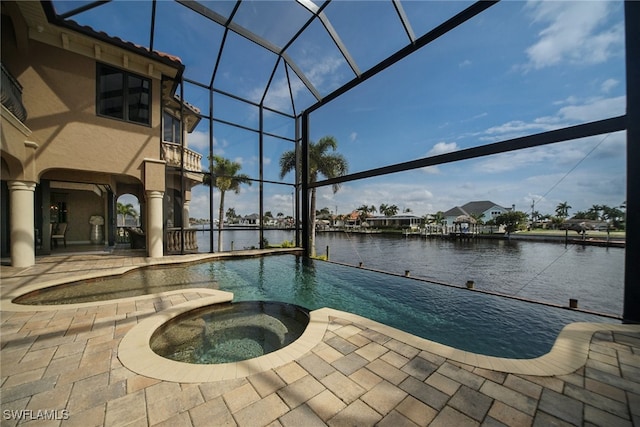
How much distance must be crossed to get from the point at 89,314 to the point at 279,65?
10.1m

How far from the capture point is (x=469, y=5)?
16.8ft

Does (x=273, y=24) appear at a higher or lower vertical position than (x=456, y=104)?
higher

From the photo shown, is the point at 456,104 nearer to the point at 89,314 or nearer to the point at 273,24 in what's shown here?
the point at 273,24

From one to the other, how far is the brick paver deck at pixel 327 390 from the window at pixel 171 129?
9.87 m

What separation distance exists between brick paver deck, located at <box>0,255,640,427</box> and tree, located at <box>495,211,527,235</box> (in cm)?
5025

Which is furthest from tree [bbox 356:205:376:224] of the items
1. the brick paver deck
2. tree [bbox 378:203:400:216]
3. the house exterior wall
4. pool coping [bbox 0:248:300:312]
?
the brick paver deck

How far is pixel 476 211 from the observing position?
57875 mm

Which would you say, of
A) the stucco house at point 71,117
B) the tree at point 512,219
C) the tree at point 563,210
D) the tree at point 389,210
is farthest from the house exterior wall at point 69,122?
the tree at point 563,210

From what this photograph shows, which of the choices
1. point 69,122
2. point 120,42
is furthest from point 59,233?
point 120,42

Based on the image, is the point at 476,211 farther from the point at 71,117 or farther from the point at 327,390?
the point at 71,117

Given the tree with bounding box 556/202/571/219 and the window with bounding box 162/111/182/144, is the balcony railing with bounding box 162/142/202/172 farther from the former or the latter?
the tree with bounding box 556/202/571/219

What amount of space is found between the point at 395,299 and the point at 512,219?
1969 inches

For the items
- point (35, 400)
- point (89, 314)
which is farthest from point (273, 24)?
point (35, 400)

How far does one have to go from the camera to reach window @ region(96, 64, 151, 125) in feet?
25.0
